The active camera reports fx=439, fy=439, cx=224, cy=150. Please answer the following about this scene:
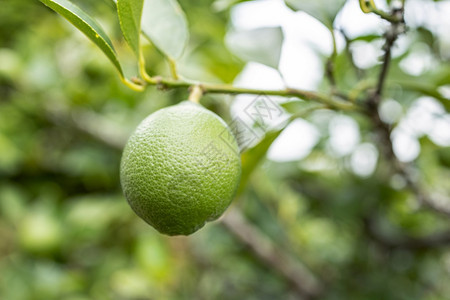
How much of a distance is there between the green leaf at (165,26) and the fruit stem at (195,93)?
90 mm

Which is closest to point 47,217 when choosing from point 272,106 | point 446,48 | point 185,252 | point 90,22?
point 185,252

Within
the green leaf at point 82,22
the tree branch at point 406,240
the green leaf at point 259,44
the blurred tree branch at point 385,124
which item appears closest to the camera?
the green leaf at point 82,22

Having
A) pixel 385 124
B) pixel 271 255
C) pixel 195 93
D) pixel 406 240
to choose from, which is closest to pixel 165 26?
pixel 195 93

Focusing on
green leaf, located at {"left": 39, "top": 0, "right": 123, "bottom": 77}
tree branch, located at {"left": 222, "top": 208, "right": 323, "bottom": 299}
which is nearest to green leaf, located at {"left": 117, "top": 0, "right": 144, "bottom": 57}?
green leaf, located at {"left": 39, "top": 0, "right": 123, "bottom": 77}

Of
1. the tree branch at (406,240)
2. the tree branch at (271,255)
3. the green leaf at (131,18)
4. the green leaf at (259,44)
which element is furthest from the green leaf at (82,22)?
the tree branch at (406,240)

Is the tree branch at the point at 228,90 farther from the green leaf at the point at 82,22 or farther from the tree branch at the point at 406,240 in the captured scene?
the tree branch at the point at 406,240

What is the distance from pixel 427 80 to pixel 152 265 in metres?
1.32

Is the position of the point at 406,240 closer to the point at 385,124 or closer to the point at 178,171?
the point at 385,124

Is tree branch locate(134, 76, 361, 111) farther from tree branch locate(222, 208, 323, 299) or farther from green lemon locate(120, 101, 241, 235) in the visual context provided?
tree branch locate(222, 208, 323, 299)

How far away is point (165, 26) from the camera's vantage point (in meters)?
0.83

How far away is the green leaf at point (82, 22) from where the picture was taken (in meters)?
0.61

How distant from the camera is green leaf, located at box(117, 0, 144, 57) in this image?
646 millimetres

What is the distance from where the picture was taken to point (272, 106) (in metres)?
1.06

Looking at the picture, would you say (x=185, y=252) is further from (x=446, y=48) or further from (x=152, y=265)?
(x=446, y=48)
